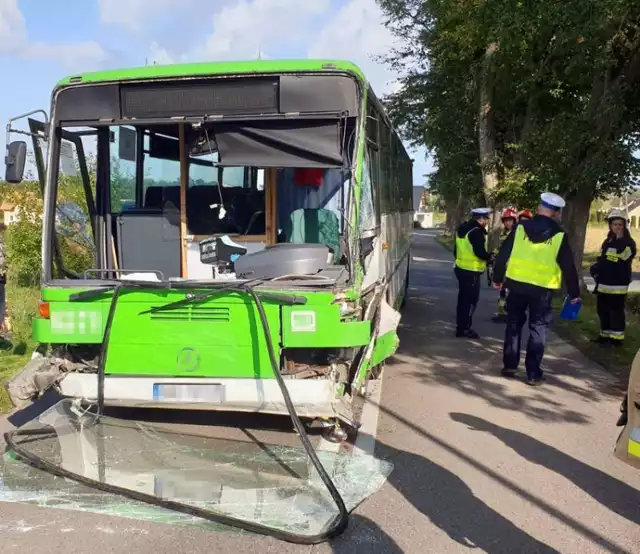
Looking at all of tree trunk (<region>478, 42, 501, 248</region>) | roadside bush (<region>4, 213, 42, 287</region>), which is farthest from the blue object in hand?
roadside bush (<region>4, 213, 42, 287</region>)

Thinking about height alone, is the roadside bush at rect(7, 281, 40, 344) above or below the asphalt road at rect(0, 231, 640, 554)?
above

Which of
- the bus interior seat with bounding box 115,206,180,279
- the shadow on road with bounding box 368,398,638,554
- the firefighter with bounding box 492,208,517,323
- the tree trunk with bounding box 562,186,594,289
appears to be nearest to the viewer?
the shadow on road with bounding box 368,398,638,554

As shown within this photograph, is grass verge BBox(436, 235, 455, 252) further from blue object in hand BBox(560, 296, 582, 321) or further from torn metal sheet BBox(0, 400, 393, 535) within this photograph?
torn metal sheet BBox(0, 400, 393, 535)

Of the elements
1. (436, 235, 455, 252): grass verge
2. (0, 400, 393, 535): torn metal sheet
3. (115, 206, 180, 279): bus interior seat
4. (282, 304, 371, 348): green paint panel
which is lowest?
(436, 235, 455, 252): grass verge

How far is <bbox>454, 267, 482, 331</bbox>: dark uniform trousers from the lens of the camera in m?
10.1

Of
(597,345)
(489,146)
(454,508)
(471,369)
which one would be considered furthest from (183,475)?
(489,146)

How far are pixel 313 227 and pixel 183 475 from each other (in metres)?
2.41

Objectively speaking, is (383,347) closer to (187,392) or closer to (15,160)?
(187,392)

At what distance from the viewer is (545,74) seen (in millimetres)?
14094

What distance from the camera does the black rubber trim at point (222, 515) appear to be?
13.3ft

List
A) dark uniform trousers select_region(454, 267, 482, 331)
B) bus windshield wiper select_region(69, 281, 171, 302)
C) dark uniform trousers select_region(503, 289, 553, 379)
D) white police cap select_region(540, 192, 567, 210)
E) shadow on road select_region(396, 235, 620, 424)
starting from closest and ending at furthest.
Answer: bus windshield wiper select_region(69, 281, 171, 302) → shadow on road select_region(396, 235, 620, 424) → white police cap select_region(540, 192, 567, 210) → dark uniform trousers select_region(503, 289, 553, 379) → dark uniform trousers select_region(454, 267, 482, 331)

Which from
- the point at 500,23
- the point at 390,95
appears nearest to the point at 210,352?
the point at 500,23

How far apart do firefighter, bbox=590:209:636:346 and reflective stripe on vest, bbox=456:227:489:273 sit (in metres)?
1.54

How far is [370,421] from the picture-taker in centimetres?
621
